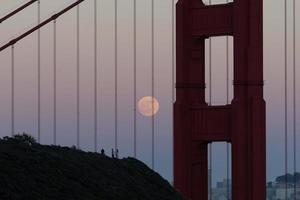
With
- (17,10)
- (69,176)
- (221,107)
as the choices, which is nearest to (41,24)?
(17,10)

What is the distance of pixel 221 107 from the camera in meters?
25.6

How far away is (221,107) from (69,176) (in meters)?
11.6

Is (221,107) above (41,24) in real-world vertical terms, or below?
below

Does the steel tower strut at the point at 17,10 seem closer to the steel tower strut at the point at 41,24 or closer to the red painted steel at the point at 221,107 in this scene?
the steel tower strut at the point at 41,24

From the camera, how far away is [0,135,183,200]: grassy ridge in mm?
13422

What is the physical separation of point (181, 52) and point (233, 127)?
254 centimetres

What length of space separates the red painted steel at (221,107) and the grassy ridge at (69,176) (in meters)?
7.86

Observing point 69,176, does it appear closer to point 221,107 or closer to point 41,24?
point 221,107

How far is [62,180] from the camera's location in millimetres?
14102

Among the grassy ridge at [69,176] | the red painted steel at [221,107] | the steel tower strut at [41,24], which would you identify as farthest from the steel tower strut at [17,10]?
the grassy ridge at [69,176]

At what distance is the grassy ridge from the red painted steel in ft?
25.8

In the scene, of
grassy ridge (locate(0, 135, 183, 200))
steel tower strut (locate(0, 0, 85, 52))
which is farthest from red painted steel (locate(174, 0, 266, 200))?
grassy ridge (locate(0, 135, 183, 200))

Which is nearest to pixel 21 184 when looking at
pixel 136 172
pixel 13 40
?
pixel 136 172

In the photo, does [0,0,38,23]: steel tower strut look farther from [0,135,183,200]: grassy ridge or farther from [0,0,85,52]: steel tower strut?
[0,135,183,200]: grassy ridge
